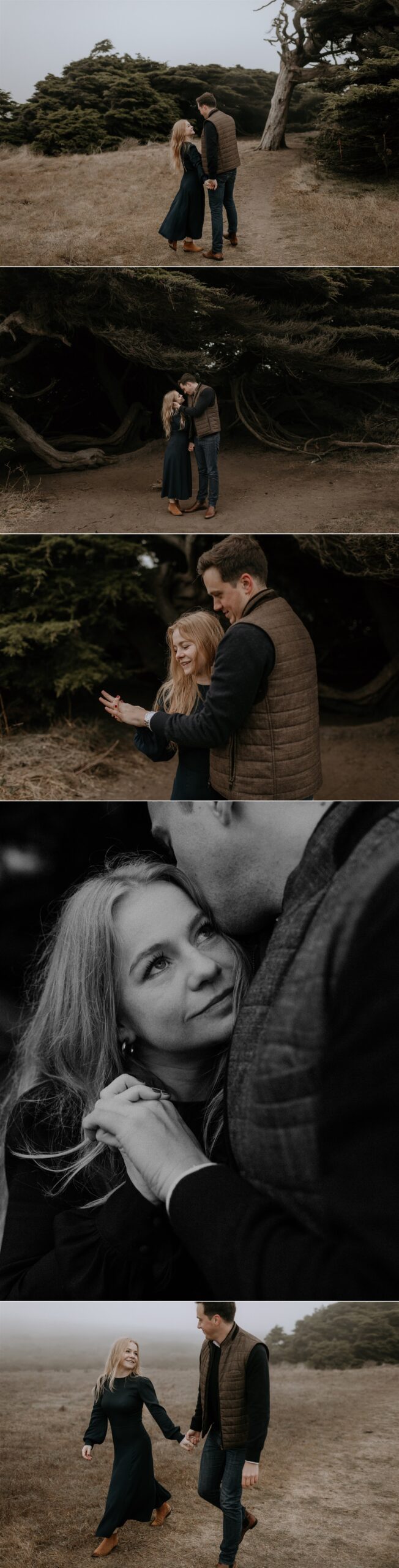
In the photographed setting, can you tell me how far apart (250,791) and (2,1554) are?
3.65 m

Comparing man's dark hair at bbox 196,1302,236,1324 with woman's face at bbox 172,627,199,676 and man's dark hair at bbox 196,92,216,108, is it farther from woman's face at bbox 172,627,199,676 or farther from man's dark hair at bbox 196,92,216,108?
man's dark hair at bbox 196,92,216,108

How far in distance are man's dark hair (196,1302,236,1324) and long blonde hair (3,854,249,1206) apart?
0.83m

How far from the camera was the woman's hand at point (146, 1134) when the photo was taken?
16.0 feet

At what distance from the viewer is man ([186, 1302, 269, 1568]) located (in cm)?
454

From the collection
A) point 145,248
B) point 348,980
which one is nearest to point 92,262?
point 145,248

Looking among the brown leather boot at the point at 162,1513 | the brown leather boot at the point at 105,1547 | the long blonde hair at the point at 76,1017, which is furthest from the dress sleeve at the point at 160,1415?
the long blonde hair at the point at 76,1017

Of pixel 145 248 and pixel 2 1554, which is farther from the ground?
pixel 145 248

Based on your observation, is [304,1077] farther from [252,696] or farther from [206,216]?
[206,216]

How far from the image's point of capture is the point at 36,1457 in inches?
213

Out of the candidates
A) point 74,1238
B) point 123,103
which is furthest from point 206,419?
point 74,1238

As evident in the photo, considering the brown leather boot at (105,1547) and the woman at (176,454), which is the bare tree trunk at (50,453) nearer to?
the woman at (176,454)

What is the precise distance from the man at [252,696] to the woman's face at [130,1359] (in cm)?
249

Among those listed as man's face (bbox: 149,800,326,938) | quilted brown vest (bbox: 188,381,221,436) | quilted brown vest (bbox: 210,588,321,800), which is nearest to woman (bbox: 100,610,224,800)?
quilted brown vest (bbox: 210,588,321,800)

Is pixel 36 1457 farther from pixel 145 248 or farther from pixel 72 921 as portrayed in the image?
pixel 145 248
